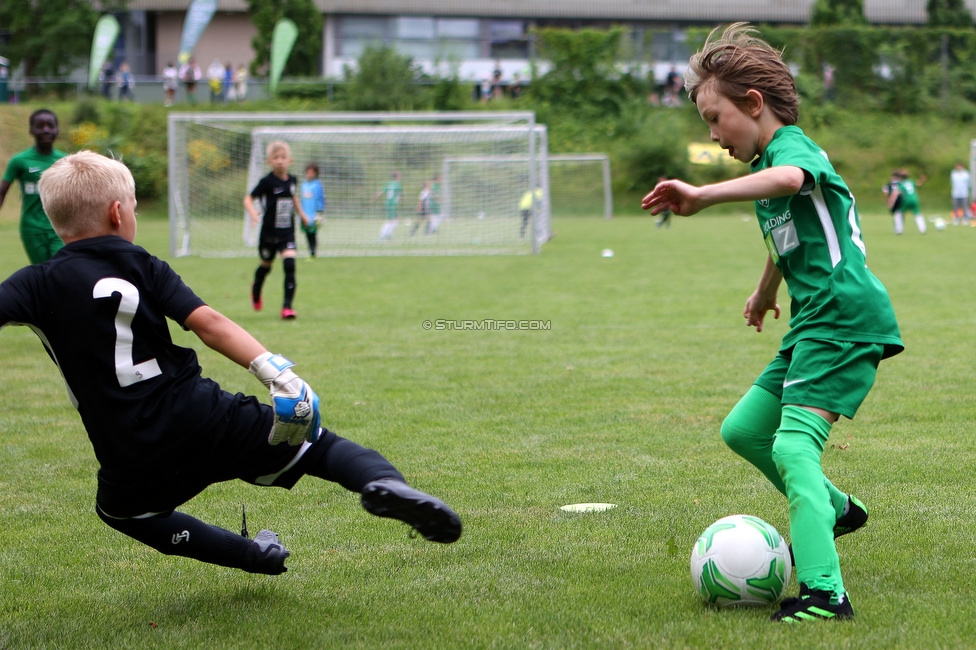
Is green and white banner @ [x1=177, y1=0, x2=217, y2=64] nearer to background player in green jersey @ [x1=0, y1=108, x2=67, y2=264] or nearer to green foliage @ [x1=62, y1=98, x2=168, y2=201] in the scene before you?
green foliage @ [x1=62, y1=98, x2=168, y2=201]

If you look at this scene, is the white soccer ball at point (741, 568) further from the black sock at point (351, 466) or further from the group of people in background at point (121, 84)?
the group of people in background at point (121, 84)

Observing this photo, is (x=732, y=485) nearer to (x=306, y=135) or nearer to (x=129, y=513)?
(x=129, y=513)

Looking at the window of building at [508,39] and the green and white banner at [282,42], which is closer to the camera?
the green and white banner at [282,42]

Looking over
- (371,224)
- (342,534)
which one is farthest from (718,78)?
(371,224)

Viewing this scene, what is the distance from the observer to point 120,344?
289cm

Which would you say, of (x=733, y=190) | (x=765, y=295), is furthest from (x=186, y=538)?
(x=765, y=295)

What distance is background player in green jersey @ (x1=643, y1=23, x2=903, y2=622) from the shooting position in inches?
118

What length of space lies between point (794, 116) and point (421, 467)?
2635 mm

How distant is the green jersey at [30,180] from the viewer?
8.95 meters

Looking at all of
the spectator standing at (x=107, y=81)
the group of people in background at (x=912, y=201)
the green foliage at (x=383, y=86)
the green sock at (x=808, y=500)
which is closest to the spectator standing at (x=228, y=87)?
the spectator standing at (x=107, y=81)

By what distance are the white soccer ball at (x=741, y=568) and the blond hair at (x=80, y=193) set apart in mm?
2091

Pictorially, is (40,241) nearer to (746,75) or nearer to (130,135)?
(746,75)

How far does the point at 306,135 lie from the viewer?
76.1 feet

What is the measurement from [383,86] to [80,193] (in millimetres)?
42714
